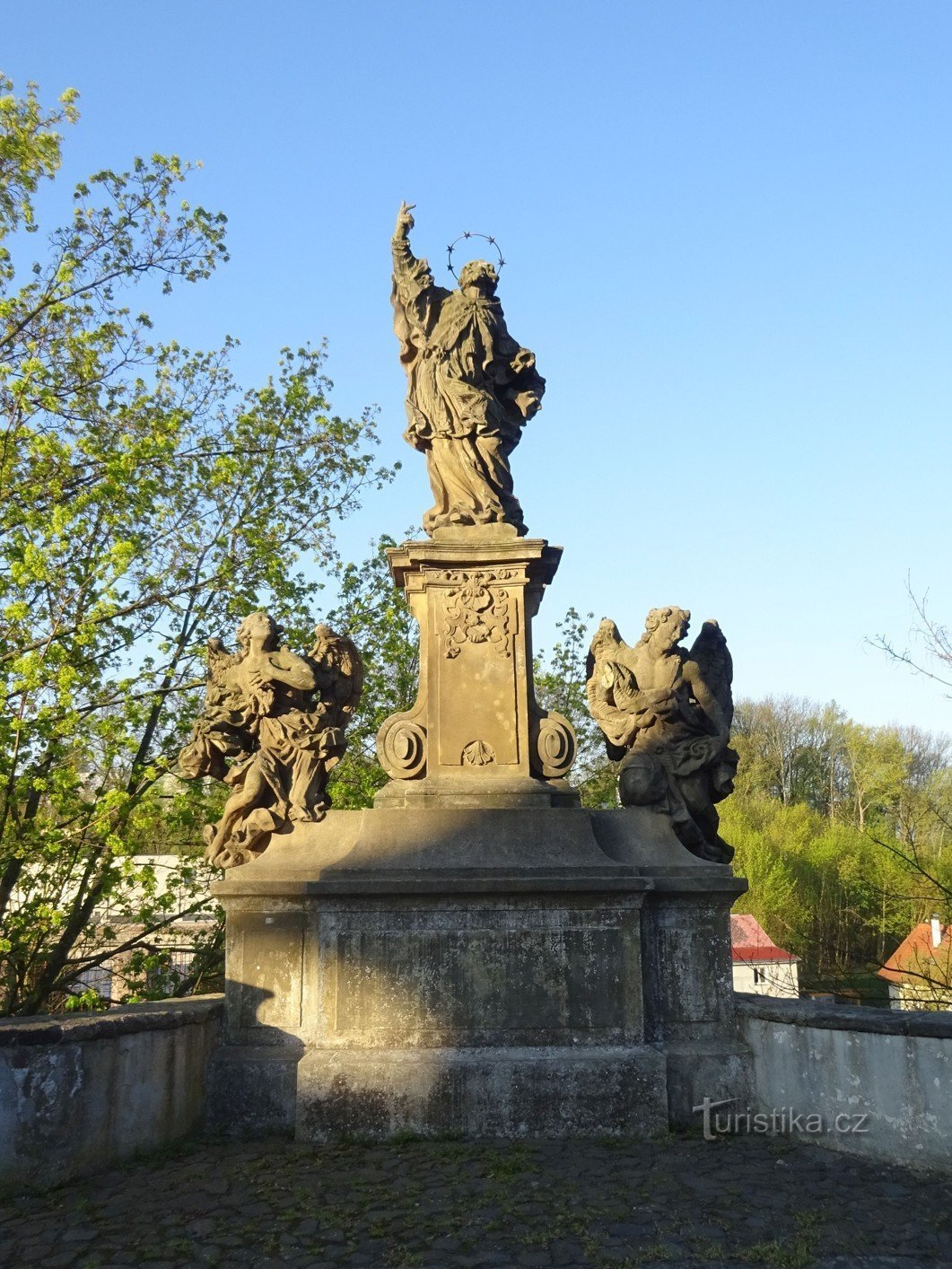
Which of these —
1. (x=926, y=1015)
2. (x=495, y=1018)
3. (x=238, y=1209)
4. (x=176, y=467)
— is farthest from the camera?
(x=176, y=467)

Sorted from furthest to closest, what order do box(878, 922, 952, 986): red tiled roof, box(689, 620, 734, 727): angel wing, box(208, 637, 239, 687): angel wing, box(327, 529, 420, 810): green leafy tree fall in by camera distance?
box(327, 529, 420, 810): green leafy tree → box(878, 922, 952, 986): red tiled roof → box(689, 620, 734, 727): angel wing → box(208, 637, 239, 687): angel wing

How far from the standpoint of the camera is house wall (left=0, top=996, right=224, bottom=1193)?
5062 mm

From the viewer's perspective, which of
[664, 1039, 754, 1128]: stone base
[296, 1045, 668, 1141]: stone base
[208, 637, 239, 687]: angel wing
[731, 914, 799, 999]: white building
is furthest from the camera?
[731, 914, 799, 999]: white building

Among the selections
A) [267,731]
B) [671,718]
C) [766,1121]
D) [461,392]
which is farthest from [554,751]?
[461,392]

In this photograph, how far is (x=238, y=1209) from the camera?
481 cm

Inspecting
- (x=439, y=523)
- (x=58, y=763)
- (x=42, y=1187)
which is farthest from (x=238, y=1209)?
(x=58, y=763)

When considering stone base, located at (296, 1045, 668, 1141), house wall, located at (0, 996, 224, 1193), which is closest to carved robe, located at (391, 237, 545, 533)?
stone base, located at (296, 1045, 668, 1141)

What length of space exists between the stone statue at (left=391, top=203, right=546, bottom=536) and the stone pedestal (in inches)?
83.3

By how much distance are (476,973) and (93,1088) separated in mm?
2228

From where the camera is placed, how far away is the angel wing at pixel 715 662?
767 centimetres

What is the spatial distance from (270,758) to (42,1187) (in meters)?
2.89

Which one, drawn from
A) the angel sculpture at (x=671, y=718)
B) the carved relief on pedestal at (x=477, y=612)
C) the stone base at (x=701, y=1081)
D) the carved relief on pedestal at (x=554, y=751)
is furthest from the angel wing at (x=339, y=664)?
the stone base at (x=701, y=1081)

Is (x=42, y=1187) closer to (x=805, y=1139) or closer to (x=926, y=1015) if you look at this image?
(x=805, y=1139)

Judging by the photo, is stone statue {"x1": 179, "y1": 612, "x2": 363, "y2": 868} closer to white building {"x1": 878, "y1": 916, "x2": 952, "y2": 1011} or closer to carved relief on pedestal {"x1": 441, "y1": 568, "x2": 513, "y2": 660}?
carved relief on pedestal {"x1": 441, "y1": 568, "x2": 513, "y2": 660}
